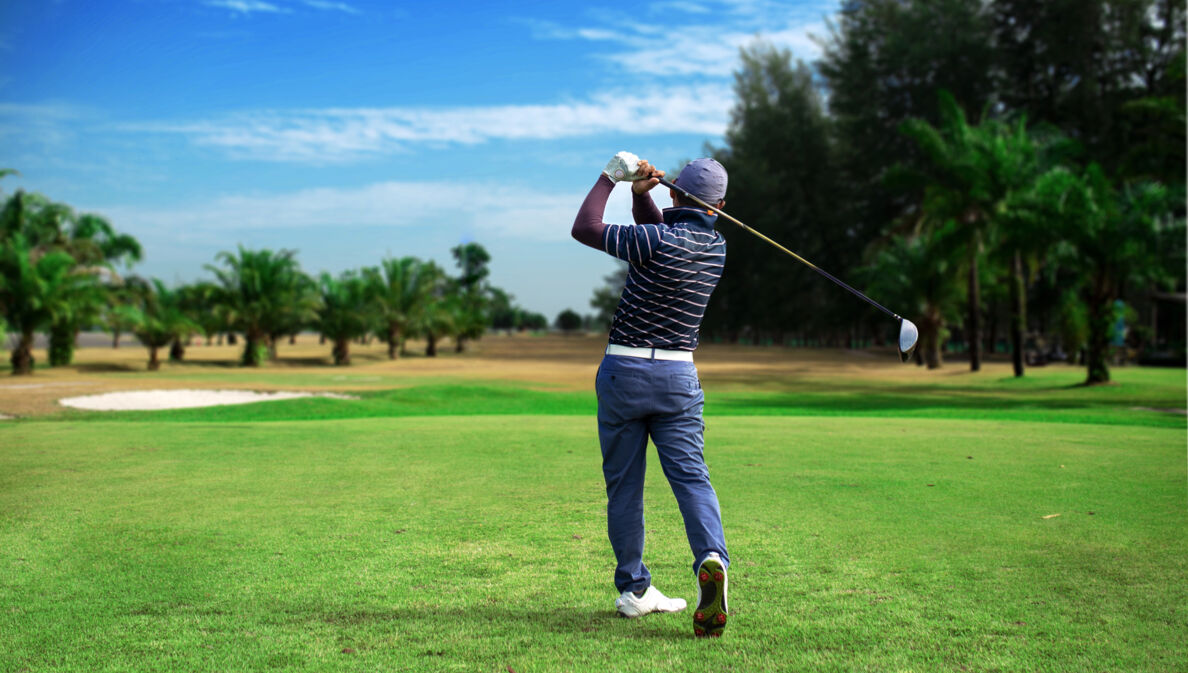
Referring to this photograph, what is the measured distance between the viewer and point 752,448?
10.5 m

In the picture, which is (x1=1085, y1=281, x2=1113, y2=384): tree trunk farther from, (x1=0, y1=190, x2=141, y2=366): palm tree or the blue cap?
(x1=0, y1=190, x2=141, y2=366): palm tree

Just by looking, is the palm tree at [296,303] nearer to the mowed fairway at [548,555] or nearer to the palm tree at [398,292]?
the palm tree at [398,292]

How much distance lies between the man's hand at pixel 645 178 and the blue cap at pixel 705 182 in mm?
115

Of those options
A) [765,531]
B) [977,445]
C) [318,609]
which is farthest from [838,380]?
[318,609]

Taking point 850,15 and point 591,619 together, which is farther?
point 850,15

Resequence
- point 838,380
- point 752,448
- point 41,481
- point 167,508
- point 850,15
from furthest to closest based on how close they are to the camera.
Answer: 1. point 850,15
2. point 838,380
3. point 752,448
4. point 41,481
5. point 167,508

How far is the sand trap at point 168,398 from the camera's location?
18.4 meters

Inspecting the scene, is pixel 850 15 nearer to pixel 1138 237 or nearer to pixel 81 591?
pixel 1138 237

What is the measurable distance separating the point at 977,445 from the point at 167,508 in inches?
356

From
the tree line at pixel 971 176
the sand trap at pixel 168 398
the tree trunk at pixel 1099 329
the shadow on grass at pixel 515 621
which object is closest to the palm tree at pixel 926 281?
the tree line at pixel 971 176

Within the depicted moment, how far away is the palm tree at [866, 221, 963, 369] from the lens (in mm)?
36656

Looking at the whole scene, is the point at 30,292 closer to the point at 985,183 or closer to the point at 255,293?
the point at 255,293

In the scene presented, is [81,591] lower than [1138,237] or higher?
lower

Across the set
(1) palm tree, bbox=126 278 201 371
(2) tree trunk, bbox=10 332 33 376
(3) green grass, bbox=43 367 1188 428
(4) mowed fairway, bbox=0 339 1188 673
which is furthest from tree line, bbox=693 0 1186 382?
(2) tree trunk, bbox=10 332 33 376
